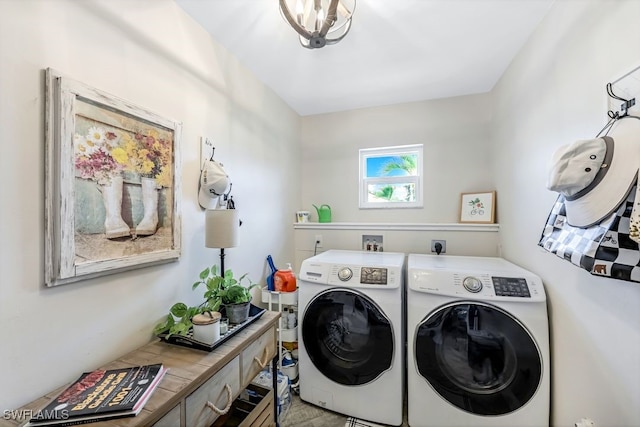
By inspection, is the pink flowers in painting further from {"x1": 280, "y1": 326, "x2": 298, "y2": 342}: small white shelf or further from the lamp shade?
{"x1": 280, "y1": 326, "x2": 298, "y2": 342}: small white shelf

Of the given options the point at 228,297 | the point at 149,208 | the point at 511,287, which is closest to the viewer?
the point at 149,208

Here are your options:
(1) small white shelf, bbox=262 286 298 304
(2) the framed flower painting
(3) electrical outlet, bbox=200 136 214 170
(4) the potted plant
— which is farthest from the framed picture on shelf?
(2) the framed flower painting

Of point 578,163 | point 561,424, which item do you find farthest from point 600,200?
point 561,424

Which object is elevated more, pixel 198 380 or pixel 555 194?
pixel 555 194

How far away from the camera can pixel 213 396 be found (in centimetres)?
97

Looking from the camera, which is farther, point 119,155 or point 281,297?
point 281,297

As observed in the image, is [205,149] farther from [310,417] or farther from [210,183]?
[310,417]

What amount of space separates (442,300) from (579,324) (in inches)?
21.9

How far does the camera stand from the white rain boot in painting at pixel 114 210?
3.14 feet

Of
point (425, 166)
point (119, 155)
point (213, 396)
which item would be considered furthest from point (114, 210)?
point (425, 166)

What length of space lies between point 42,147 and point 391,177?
2.39m

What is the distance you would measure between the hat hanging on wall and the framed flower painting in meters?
0.16

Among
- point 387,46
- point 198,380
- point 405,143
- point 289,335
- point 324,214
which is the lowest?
point 289,335

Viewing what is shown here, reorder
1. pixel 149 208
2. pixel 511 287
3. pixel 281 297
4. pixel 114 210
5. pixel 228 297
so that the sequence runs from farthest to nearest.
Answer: pixel 281 297 < pixel 511 287 < pixel 228 297 < pixel 149 208 < pixel 114 210
